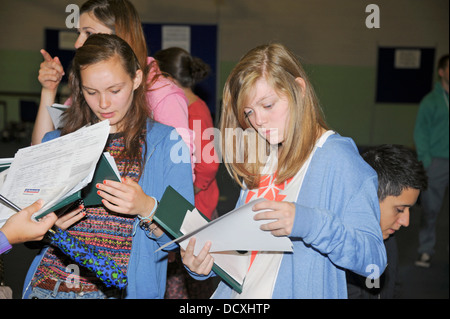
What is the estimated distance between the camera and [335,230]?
1125 millimetres

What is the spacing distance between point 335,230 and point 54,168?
0.77 metres

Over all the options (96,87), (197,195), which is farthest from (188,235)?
(197,195)

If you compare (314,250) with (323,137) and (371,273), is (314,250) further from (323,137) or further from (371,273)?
(323,137)

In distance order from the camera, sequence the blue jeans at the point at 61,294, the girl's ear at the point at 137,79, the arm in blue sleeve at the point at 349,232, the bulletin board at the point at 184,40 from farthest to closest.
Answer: the bulletin board at the point at 184,40, the girl's ear at the point at 137,79, the blue jeans at the point at 61,294, the arm in blue sleeve at the point at 349,232

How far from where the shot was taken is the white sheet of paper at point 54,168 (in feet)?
4.12

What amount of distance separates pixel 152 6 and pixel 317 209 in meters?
8.71

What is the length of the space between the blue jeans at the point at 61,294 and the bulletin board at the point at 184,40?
7.62 m

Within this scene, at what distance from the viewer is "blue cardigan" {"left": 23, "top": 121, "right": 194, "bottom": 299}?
5.10ft

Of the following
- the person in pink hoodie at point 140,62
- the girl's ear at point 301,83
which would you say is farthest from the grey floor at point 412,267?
the girl's ear at point 301,83

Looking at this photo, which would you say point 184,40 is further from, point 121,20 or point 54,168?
point 54,168

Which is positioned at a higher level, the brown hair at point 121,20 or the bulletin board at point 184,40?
the bulletin board at point 184,40

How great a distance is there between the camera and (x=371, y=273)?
123cm

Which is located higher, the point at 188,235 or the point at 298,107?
the point at 298,107

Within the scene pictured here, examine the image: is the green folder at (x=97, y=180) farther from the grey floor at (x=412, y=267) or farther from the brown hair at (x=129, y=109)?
the grey floor at (x=412, y=267)
